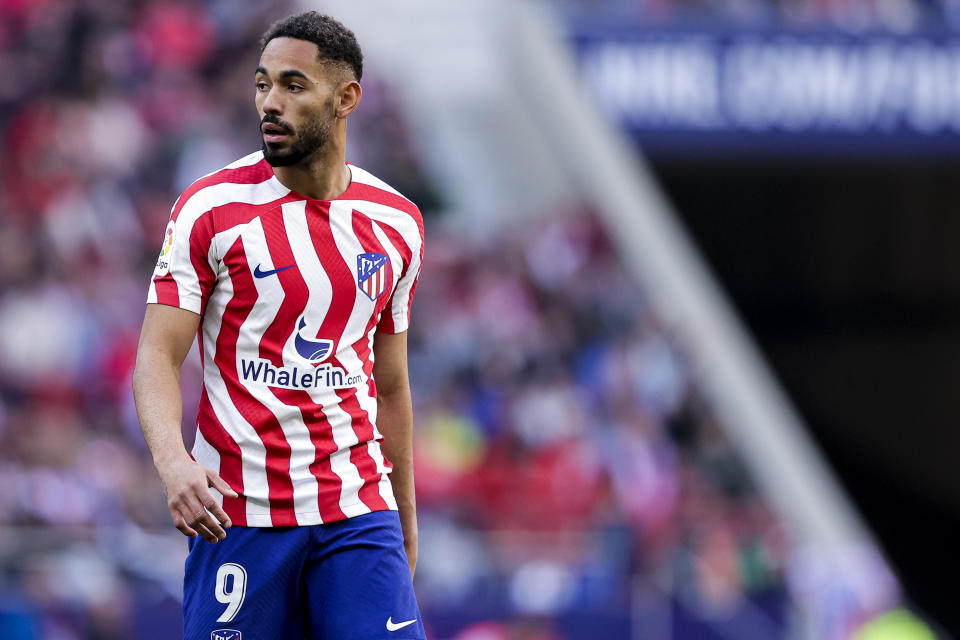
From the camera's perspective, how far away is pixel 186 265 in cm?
333

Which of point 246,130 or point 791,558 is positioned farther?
point 246,130

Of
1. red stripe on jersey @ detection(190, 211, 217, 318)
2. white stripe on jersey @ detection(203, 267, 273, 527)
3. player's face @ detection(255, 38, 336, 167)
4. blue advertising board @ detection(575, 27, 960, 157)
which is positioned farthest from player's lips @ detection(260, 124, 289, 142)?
blue advertising board @ detection(575, 27, 960, 157)

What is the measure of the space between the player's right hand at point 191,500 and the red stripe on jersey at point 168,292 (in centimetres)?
39

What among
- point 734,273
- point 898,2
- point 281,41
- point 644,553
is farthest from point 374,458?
point 734,273

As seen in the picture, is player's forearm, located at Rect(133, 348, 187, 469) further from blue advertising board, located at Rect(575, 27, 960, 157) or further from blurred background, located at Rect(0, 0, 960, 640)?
blue advertising board, located at Rect(575, 27, 960, 157)

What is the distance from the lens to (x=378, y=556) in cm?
348

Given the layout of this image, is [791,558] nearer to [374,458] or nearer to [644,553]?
[644,553]

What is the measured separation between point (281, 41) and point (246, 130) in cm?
757

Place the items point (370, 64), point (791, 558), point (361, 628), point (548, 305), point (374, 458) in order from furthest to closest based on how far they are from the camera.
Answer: point (370, 64), point (548, 305), point (791, 558), point (374, 458), point (361, 628)

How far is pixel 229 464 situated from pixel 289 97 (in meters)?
0.88

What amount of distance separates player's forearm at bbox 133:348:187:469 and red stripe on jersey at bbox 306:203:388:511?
387 millimetres

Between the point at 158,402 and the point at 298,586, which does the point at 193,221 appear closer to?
the point at 158,402

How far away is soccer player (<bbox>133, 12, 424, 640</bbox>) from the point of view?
338cm

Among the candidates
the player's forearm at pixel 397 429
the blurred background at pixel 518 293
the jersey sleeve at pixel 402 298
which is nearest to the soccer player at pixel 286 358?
the jersey sleeve at pixel 402 298
